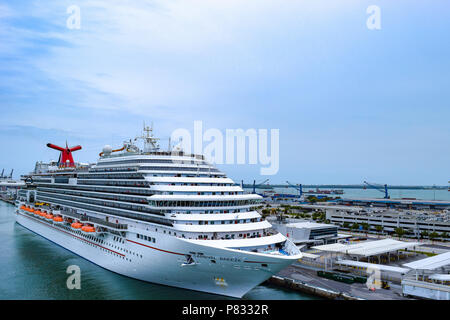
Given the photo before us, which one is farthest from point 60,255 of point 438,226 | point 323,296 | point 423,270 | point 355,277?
point 438,226

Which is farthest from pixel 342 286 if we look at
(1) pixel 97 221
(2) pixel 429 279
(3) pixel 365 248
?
(1) pixel 97 221

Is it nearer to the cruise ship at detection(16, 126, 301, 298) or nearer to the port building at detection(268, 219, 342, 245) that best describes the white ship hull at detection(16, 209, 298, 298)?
the cruise ship at detection(16, 126, 301, 298)

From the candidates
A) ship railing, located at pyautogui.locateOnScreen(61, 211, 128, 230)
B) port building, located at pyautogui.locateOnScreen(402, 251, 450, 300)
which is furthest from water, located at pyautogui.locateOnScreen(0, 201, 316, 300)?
port building, located at pyautogui.locateOnScreen(402, 251, 450, 300)

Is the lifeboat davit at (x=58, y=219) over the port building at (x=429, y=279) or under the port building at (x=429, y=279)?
over

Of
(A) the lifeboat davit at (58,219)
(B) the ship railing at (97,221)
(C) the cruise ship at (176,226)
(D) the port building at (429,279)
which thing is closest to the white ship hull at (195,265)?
(C) the cruise ship at (176,226)

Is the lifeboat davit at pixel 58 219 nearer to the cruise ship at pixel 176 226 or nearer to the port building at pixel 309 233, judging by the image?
the cruise ship at pixel 176 226

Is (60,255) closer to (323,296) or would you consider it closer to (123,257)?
(123,257)
